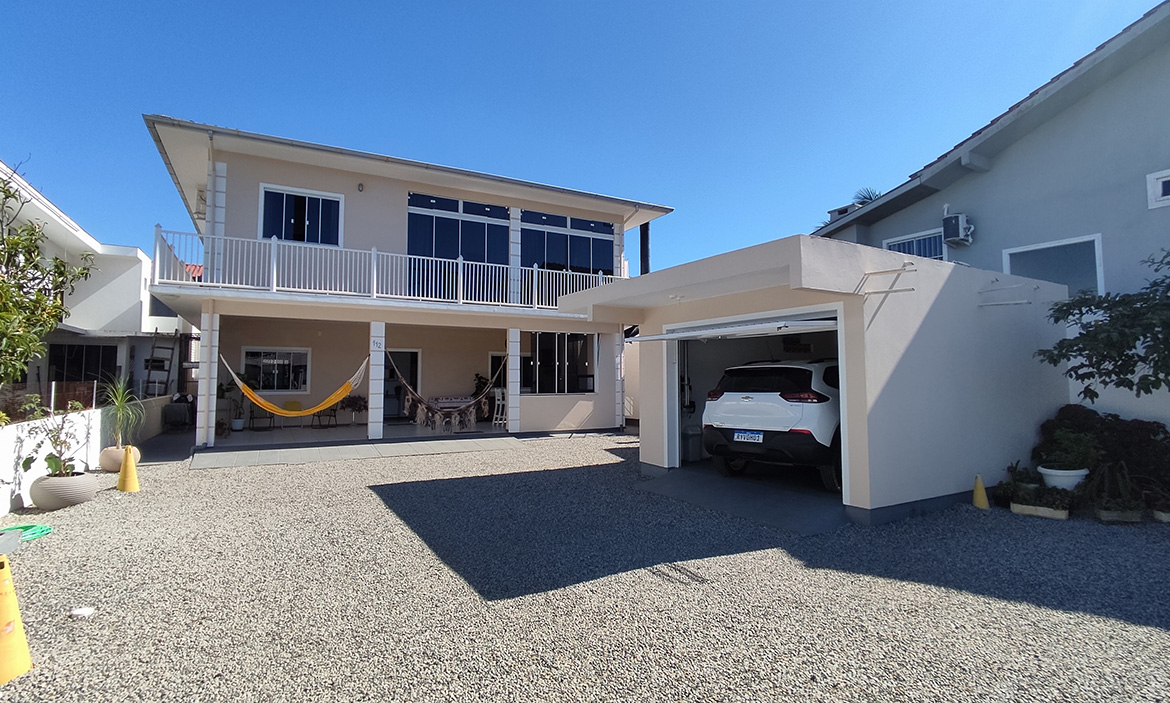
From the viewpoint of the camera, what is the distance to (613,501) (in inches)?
269

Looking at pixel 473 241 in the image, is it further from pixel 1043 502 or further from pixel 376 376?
pixel 1043 502

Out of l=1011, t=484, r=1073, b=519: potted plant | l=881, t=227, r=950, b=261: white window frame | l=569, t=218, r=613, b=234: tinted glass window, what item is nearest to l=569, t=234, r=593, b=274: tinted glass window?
l=569, t=218, r=613, b=234: tinted glass window

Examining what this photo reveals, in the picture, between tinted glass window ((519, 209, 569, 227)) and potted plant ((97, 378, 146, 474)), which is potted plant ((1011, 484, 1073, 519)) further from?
tinted glass window ((519, 209, 569, 227))

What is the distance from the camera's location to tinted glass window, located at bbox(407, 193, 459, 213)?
44.4 ft

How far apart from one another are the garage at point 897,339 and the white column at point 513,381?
230 inches

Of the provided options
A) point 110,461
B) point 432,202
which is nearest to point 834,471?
point 110,461

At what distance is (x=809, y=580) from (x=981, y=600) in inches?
43.0

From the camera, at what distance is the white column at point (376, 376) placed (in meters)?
12.0

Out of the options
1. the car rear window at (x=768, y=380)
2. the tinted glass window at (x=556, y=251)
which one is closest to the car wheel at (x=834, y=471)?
the car rear window at (x=768, y=380)

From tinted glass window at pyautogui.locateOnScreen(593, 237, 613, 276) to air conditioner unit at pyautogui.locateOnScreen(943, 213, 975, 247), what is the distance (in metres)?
8.01

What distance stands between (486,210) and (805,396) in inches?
403

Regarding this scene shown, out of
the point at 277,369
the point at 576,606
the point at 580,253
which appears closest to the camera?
the point at 576,606

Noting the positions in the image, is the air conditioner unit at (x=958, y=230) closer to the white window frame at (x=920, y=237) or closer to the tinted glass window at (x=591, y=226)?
the white window frame at (x=920, y=237)

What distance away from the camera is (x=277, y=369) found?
14531mm
